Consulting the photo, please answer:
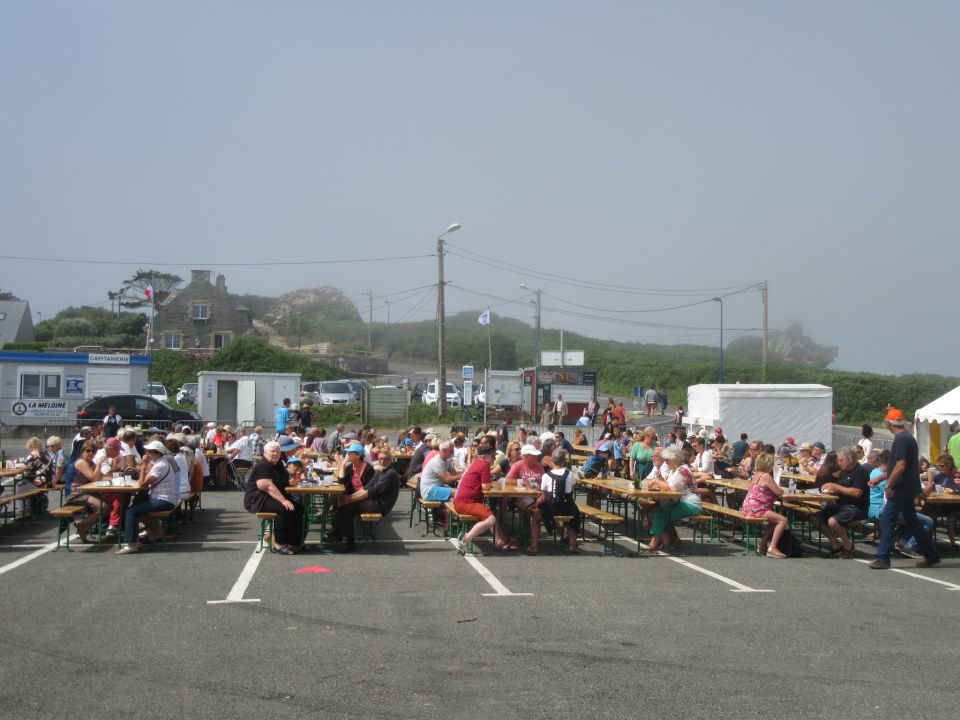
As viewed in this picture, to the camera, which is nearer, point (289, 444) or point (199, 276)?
point (289, 444)

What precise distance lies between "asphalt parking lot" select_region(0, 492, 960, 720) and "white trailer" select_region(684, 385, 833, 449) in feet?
53.8

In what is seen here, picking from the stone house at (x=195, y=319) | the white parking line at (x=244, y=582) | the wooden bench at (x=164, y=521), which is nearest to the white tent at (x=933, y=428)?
the white parking line at (x=244, y=582)

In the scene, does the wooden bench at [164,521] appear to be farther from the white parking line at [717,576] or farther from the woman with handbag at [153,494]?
the white parking line at [717,576]

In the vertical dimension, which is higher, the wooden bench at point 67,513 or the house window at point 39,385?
the house window at point 39,385

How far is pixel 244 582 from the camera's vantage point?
9.16 meters

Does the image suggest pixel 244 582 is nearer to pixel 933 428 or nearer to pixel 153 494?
pixel 153 494

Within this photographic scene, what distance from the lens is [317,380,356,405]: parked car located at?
4884cm

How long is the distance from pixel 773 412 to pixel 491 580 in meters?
20.0

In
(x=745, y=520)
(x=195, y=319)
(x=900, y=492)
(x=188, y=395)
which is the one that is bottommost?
(x=745, y=520)

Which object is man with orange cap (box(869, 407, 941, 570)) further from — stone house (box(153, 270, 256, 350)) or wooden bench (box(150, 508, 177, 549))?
stone house (box(153, 270, 256, 350))

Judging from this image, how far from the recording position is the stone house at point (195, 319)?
80250 millimetres

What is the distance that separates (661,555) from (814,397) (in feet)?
58.7

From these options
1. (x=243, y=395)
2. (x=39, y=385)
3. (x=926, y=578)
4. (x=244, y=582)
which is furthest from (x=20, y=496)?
(x=39, y=385)

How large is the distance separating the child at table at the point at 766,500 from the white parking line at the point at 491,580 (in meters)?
3.66
